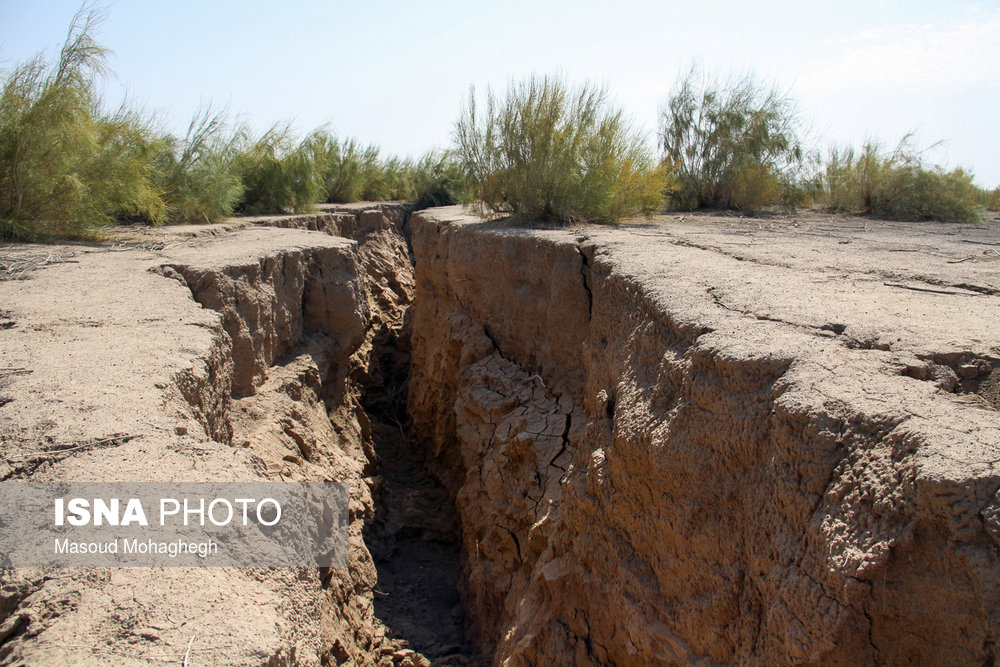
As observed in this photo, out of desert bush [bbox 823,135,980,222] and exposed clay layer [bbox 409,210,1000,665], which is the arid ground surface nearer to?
exposed clay layer [bbox 409,210,1000,665]

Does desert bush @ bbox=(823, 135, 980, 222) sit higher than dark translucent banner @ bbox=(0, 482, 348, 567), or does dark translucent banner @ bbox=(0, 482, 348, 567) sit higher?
desert bush @ bbox=(823, 135, 980, 222)

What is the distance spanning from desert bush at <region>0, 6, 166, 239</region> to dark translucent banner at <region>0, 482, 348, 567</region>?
16.2 feet

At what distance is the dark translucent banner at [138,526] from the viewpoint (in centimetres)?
173

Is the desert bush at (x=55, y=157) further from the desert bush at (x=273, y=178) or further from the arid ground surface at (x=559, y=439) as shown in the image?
the desert bush at (x=273, y=178)

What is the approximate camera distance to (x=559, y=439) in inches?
178

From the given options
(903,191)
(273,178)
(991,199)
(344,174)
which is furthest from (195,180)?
(991,199)

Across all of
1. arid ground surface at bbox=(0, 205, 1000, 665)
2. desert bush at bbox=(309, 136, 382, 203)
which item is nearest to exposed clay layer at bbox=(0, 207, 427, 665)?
arid ground surface at bbox=(0, 205, 1000, 665)

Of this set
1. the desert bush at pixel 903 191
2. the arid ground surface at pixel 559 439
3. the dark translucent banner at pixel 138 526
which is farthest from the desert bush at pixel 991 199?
the dark translucent banner at pixel 138 526

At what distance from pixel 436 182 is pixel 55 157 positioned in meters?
8.97

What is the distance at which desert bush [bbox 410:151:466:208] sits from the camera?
14070 millimetres

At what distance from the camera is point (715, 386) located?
2.46 m

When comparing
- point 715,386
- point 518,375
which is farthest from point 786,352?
point 518,375

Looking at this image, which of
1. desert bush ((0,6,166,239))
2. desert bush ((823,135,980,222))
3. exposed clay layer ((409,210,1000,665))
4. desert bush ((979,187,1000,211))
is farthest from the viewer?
desert bush ((979,187,1000,211))

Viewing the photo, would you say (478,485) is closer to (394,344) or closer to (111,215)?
(394,344)
